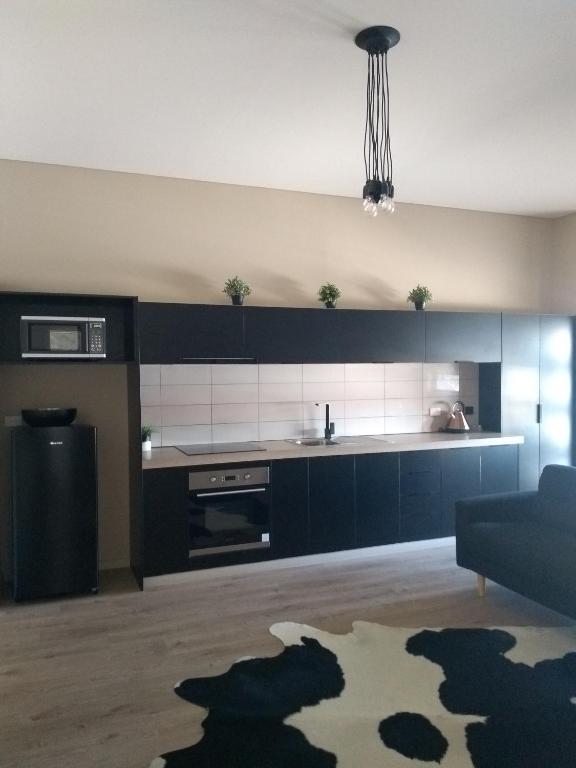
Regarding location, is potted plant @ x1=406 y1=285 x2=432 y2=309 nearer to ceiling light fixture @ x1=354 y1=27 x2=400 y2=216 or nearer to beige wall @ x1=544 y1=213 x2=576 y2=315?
beige wall @ x1=544 y1=213 x2=576 y2=315

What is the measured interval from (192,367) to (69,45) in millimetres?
2414

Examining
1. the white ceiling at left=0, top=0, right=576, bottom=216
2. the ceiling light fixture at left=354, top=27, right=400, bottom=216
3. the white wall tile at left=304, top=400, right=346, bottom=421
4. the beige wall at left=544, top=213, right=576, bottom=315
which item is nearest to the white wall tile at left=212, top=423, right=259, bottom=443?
the white wall tile at left=304, top=400, right=346, bottom=421

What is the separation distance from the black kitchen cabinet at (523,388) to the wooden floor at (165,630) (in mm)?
1077

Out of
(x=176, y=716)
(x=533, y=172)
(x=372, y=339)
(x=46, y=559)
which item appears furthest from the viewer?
(x=372, y=339)

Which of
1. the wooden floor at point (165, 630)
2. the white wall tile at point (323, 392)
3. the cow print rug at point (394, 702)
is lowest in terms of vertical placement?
the wooden floor at point (165, 630)

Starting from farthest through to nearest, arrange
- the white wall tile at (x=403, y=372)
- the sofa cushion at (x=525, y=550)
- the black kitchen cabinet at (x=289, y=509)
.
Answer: the white wall tile at (x=403, y=372) → the black kitchen cabinet at (x=289, y=509) → the sofa cushion at (x=525, y=550)

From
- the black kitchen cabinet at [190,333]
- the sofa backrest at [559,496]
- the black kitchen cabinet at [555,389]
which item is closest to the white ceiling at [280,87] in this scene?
the black kitchen cabinet at [190,333]

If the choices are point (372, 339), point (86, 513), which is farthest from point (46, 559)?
point (372, 339)

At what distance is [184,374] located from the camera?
4.62 m

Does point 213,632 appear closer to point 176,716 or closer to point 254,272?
point 176,716

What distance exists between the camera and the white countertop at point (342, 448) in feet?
13.6

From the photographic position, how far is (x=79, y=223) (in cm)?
429

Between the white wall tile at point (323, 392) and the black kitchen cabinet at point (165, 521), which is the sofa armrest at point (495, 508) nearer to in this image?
the white wall tile at point (323, 392)

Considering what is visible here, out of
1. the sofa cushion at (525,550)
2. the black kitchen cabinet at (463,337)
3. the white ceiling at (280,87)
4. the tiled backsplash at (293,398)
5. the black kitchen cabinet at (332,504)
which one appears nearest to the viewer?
the white ceiling at (280,87)
